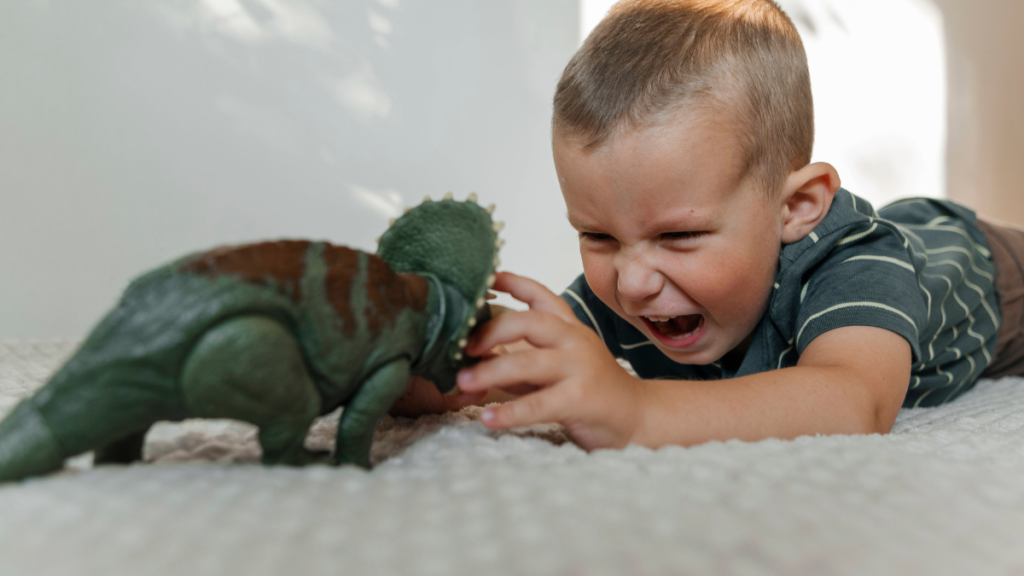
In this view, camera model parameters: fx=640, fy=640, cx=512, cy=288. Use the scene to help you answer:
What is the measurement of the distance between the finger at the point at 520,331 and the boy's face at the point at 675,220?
28cm

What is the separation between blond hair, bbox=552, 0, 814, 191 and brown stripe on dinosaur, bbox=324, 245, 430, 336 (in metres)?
0.41

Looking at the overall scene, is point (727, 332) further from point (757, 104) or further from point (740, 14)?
point (740, 14)

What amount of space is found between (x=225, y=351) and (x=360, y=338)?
0.08 m

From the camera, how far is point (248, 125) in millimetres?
1736

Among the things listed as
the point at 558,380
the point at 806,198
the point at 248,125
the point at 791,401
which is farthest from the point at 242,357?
the point at 248,125

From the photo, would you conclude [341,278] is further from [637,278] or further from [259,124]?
[259,124]

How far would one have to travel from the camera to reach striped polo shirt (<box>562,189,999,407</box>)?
73 cm

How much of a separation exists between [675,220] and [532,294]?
25 centimetres

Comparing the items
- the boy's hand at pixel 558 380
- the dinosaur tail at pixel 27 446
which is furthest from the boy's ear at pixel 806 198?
the dinosaur tail at pixel 27 446

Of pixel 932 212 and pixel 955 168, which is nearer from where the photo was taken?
pixel 932 212

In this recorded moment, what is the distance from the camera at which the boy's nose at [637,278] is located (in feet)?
2.51

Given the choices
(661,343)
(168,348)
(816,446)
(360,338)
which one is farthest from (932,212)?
(168,348)

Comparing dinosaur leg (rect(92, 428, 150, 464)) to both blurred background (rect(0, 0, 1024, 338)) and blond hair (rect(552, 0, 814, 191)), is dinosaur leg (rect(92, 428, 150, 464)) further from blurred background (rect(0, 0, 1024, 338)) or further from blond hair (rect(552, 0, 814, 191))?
blurred background (rect(0, 0, 1024, 338))

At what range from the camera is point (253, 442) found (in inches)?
19.2
